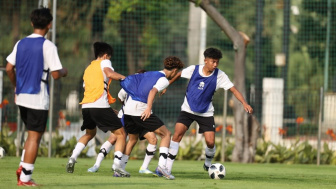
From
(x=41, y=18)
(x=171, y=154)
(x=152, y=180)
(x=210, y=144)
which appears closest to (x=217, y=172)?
(x=171, y=154)

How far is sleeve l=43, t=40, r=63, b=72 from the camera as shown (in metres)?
9.23

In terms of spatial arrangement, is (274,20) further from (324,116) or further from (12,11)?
(324,116)

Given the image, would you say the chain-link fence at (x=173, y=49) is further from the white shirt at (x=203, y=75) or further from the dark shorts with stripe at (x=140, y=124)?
the dark shorts with stripe at (x=140, y=124)

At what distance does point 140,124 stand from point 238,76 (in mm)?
7786

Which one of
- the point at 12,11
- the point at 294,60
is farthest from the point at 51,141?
the point at 294,60

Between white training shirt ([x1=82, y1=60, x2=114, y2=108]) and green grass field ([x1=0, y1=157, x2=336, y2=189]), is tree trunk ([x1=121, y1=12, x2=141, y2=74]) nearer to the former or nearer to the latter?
green grass field ([x1=0, y1=157, x2=336, y2=189])

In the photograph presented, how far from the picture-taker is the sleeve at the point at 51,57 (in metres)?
9.23

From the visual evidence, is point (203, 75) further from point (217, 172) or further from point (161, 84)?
point (217, 172)

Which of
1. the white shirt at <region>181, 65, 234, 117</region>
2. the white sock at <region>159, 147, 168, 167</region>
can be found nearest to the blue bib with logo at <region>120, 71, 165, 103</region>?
the white sock at <region>159, 147, 168, 167</region>

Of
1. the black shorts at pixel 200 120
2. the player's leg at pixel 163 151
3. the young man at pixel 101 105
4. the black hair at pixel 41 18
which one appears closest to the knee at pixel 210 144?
the black shorts at pixel 200 120

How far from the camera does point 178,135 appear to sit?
12.4 metres

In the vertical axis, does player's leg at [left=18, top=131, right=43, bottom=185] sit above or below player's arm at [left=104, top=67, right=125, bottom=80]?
below

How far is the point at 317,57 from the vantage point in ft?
99.9

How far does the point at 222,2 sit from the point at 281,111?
14.2 metres
